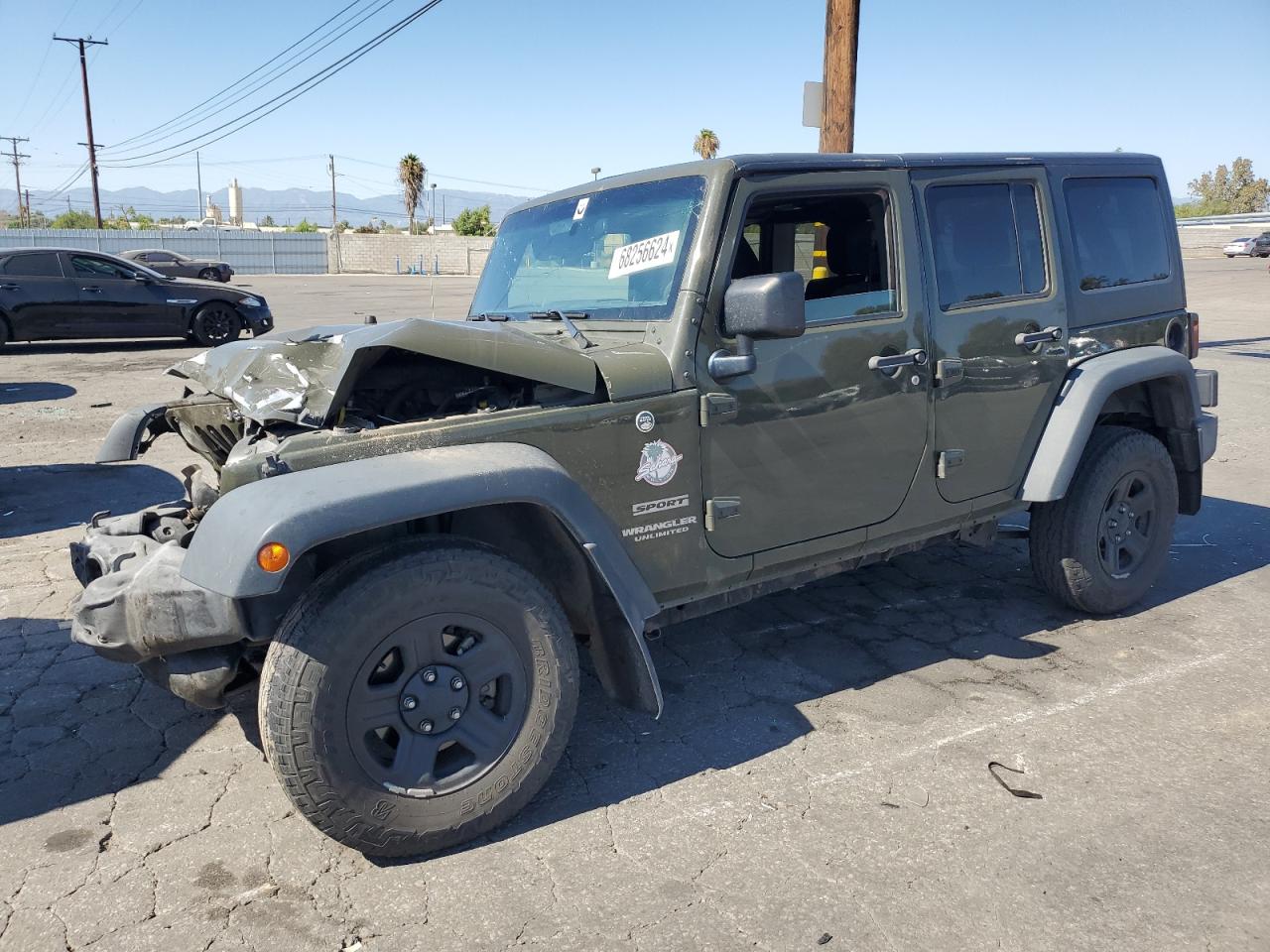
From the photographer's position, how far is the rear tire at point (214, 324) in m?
15.0

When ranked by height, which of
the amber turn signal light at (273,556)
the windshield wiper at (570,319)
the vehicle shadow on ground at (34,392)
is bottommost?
the vehicle shadow on ground at (34,392)

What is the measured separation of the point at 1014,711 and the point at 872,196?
2.01 metres

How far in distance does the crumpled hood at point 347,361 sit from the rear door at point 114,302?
12.8 metres

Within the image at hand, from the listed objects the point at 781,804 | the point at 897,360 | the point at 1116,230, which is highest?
the point at 1116,230

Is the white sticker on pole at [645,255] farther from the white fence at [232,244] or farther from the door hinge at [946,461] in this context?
the white fence at [232,244]

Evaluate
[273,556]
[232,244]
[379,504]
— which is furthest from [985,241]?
[232,244]

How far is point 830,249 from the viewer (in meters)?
3.95

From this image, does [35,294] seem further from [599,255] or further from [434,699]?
[434,699]

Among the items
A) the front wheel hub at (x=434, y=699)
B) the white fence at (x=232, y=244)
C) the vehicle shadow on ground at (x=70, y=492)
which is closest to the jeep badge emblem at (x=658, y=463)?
the front wheel hub at (x=434, y=699)

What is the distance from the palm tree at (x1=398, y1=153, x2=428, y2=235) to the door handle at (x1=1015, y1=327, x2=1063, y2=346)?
59.8 metres

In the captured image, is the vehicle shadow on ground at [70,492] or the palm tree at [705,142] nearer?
the vehicle shadow on ground at [70,492]

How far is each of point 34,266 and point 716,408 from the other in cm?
1420

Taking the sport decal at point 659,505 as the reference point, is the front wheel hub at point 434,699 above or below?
below

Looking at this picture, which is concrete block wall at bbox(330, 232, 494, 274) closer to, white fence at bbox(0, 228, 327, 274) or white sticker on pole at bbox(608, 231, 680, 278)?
white fence at bbox(0, 228, 327, 274)
